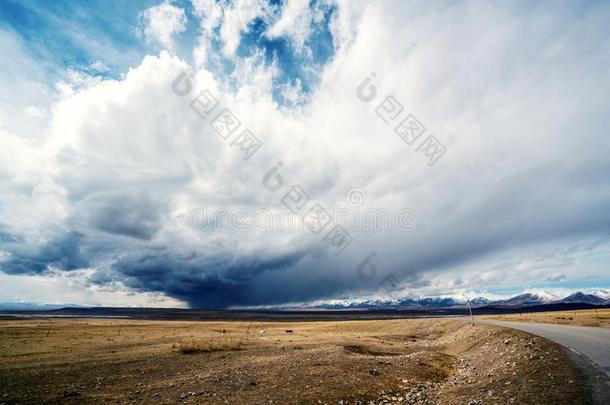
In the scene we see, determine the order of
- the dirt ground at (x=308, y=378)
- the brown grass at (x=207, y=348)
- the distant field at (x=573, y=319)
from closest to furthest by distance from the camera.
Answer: the dirt ground at (x=308, y=378), the brown grass at (x=207, y=348), the distant field at (x=573, y=319)

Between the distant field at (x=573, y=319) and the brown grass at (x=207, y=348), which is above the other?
the distant field at (x=573, y=319)

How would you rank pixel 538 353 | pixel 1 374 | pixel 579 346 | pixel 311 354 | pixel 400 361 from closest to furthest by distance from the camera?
pixel 538 353 < pixel 579 346 < pixel 1 374 < pixel 400 361 < pixel 311 354

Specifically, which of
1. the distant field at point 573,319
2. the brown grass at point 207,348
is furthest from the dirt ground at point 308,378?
the distant field at point 573,319

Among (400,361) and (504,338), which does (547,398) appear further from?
(504,338)

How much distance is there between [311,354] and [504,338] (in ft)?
53.8

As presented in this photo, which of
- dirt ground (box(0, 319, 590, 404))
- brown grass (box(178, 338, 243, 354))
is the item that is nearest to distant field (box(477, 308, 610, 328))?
dirt ground (box(0, 319, 590, 404))

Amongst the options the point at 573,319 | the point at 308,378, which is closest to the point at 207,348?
the point at 308,378

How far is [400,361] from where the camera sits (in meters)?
24.8

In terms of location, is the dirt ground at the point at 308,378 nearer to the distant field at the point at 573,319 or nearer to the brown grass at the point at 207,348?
the brown grass at the point at 207,348

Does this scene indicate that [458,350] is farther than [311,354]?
Yes

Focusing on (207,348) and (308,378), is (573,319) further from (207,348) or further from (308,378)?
(207,348)

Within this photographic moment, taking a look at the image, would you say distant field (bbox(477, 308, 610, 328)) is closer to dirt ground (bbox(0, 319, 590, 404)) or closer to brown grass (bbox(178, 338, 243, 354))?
dirt ground (bbox(0, 319, 590, 404))

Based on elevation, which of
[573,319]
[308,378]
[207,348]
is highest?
[573,319]

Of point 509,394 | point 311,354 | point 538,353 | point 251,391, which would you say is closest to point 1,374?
point 251,391
